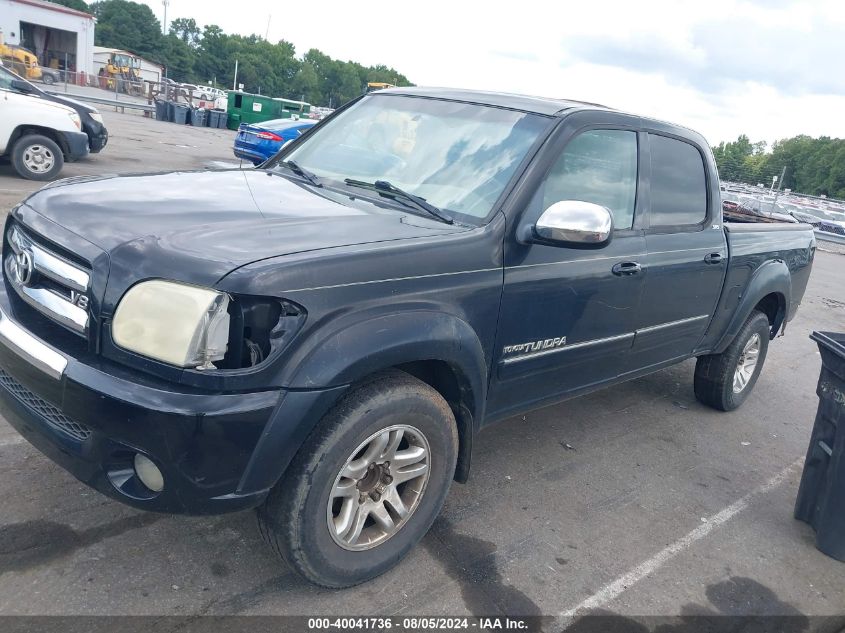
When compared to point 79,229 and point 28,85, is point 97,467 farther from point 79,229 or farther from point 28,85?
point 28,85

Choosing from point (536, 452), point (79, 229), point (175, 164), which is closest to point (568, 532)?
point (536, 452)

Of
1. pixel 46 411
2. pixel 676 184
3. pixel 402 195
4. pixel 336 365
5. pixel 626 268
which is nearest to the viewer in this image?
pixel 336 365

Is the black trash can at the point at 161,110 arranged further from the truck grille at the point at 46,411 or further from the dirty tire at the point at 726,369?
the truck grille at the point at 46,411

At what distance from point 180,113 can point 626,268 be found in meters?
30.6

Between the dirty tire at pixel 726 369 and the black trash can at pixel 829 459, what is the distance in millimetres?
1381

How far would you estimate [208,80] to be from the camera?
10694 centimetres

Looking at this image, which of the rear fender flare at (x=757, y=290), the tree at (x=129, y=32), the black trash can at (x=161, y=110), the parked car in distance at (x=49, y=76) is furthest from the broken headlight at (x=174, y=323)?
the tree at (x=129, y=32)

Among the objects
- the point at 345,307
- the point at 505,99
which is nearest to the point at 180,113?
the point at 505,99

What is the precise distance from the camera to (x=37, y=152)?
10125 mm

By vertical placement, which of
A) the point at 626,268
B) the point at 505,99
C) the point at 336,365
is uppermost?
the point at 505,99

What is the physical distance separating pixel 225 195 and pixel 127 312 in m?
0.95

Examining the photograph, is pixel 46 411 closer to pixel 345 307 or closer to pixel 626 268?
pixel 345 307

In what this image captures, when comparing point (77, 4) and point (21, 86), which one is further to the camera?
point (77, 4)

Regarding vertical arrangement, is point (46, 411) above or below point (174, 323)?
below
